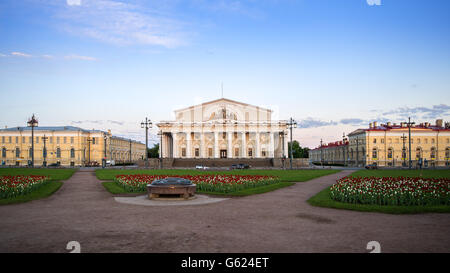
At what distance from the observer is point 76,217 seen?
13648mm

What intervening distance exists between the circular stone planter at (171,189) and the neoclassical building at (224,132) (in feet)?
227

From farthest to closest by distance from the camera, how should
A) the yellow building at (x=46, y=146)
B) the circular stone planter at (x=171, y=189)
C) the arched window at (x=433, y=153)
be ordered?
1. the yellow building at (x=46, y=146)
2. the arched window at (x=433, y=153)
3. the circular stone planter at (x=171, y=189)

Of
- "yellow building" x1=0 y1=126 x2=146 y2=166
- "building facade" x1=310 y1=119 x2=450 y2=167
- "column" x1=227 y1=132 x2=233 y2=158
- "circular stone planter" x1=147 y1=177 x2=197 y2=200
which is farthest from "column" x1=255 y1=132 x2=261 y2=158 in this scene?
"circular stone planter" x1=147 y1=177 x2=197 y2=200

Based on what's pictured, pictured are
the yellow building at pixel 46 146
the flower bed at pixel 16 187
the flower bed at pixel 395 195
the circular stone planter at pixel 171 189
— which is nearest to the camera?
the flower bed at pixel 395 195

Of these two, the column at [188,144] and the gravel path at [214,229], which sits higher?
the column at [188,144]

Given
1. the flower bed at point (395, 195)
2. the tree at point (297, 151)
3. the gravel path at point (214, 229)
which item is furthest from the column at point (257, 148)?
the gravel path at point (214, 229)

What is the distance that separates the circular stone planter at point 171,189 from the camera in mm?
18594

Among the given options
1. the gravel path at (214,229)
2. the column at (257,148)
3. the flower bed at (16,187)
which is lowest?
the gravel path at (214,229)

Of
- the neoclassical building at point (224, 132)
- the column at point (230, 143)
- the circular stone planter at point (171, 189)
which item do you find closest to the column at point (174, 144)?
the neoclassical building at point (224, 132)

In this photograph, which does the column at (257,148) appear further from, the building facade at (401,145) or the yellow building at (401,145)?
the yellow building at (401,145)

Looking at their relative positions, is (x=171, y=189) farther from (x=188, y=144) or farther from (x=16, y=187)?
(x=188, y=144)

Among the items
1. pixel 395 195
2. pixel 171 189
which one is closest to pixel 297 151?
pixel 171 189

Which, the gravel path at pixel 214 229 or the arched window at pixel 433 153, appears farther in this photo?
the arched window at pixel 433 153
